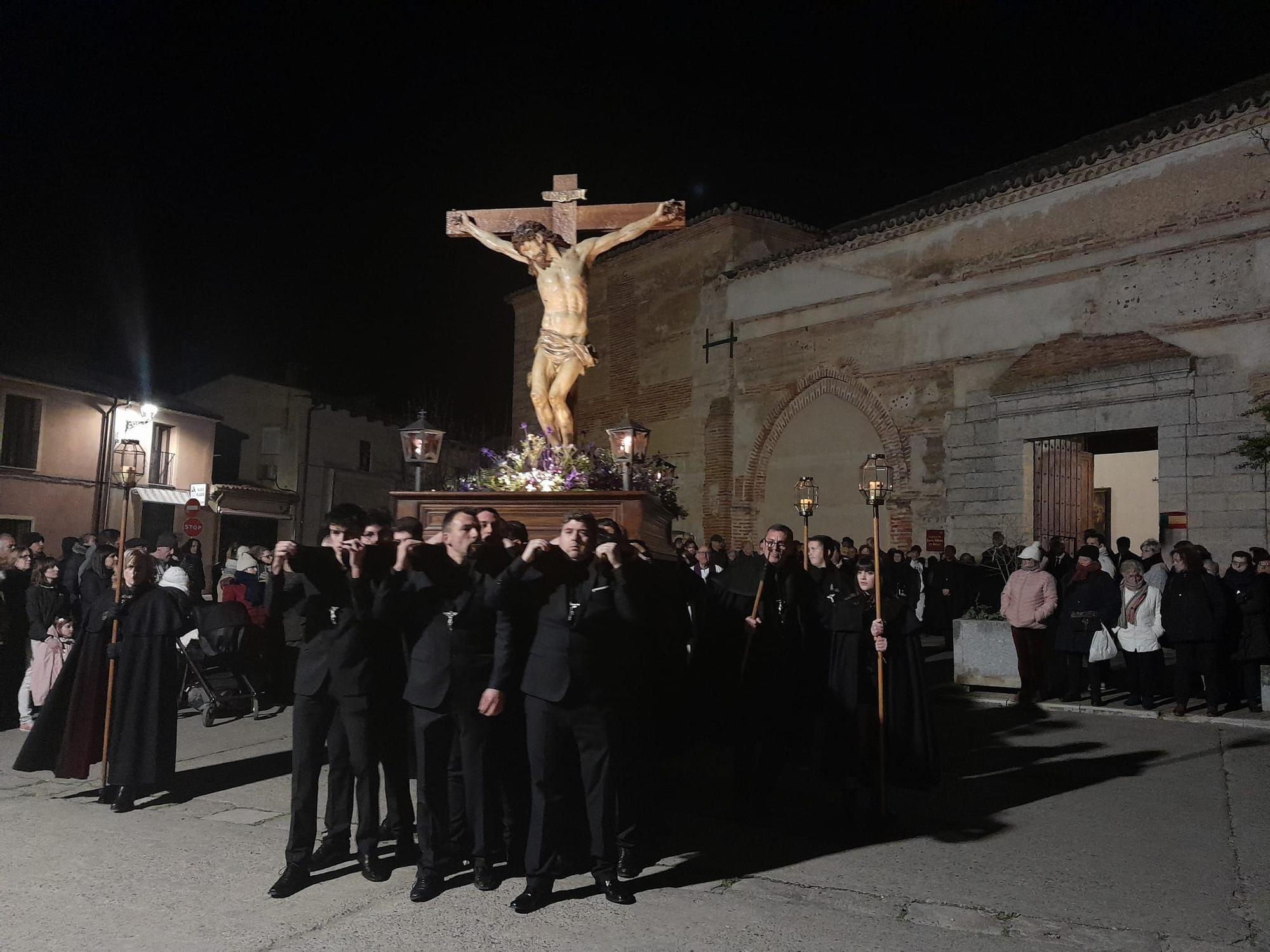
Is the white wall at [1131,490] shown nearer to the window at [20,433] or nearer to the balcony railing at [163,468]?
the balcony railing at [163,468]

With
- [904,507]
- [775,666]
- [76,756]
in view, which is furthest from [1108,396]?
[76,756]

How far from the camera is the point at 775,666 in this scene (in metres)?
6.61

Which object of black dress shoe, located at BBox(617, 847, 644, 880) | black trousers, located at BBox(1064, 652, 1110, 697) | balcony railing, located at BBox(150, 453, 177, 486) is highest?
balcony railing, located at BBox(150, 453, 177, 486)

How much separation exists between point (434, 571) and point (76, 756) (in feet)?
11.8

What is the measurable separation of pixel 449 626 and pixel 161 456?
29222mm

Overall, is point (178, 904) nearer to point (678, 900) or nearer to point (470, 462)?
point (678, 900)

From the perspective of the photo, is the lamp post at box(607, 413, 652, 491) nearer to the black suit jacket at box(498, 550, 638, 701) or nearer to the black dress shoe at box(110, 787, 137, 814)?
the black suit jacket at box(498, 550, 638, 701)

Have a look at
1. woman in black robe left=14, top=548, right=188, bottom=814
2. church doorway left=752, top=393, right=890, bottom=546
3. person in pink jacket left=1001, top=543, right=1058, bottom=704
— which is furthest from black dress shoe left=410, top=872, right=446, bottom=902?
church doorway left=752, top=393, right=890, bottom=546

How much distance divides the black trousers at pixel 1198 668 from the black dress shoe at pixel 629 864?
753 cm

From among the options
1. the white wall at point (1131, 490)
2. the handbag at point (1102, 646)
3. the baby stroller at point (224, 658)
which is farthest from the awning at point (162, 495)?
the handbag at point (1102, 646)

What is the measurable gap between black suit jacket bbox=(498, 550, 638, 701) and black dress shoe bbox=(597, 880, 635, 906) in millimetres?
874

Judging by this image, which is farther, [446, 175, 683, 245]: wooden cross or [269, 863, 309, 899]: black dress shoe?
[446, 175, 683, 245]: wooden cross

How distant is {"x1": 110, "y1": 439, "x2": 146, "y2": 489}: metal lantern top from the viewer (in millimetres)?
8672

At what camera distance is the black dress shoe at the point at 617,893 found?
4.71m
